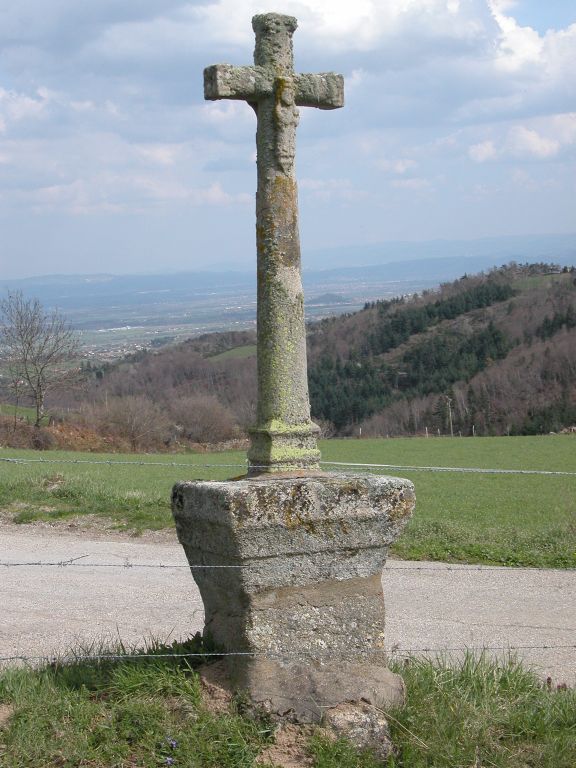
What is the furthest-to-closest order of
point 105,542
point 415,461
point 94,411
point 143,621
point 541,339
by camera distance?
point 541,339
point 94,411
point 415,461
point 105,542
point 143,621

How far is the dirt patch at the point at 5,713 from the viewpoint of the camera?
4780 millimetres

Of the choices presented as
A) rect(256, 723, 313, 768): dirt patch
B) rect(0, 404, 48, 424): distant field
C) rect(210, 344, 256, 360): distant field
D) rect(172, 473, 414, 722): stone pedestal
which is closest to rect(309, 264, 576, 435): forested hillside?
rect(210, 344, 256, 360): distant field

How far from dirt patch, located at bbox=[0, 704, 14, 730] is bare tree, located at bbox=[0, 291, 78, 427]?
44333 mm

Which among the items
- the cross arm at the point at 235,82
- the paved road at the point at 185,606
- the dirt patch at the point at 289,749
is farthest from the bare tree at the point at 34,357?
the dirt patch at the point at 289,749

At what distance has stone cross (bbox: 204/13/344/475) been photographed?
17.7 feet

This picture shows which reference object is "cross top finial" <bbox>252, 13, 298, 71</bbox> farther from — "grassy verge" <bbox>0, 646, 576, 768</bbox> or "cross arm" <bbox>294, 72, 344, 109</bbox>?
"grassy verge" <bbox>0, 646, 576, 768</bbox>

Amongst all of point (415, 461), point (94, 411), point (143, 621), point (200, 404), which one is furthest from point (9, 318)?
point (143, 621)

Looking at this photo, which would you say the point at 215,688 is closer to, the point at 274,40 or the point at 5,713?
the point at 5,713

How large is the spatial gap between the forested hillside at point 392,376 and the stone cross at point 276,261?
129ft

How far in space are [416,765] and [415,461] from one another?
35.7 metres

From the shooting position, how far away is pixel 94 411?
50.6m

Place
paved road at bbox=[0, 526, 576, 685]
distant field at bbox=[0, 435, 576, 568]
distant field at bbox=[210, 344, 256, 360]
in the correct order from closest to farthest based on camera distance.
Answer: paved road at bbox=[0, 526, 576, 685] → distant field at bbox=[0, 435, 576, 568] → distant field at bbox=[210, 344, 256, 360]

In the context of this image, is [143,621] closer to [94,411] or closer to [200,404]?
[94,411]

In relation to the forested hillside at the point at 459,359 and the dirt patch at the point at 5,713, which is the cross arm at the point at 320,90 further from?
the forested hillside at the point at 459,359
